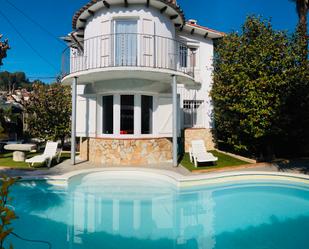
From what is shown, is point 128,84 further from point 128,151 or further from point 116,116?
point 128,151

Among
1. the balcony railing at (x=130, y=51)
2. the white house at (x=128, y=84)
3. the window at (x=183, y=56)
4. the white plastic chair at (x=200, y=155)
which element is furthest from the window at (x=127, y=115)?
the window at (x=183, y=56)

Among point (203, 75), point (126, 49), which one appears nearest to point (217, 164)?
Result: point (203, 75)

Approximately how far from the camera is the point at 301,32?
13.1 m

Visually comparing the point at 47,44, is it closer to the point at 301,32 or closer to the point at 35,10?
the point at 35,10

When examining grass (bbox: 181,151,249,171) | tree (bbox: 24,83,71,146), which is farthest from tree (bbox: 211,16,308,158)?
tree (bbox: 24,83,71,146)

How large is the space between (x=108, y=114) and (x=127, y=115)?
125cm

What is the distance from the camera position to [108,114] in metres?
14.0

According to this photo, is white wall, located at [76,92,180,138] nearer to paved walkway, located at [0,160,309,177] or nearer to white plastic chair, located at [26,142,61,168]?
white plastic chair, located at [26,142,61,168]

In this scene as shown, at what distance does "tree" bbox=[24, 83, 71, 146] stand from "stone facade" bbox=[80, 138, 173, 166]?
5964 millimetres

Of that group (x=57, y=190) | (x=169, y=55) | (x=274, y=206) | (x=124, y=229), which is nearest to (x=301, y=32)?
(x=169, y=55)

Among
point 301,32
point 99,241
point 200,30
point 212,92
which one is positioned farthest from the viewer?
point 200,30

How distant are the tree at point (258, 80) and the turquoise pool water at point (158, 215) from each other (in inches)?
141

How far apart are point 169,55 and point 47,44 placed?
31.6 meters

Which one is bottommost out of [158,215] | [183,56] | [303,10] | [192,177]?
[158,215]
